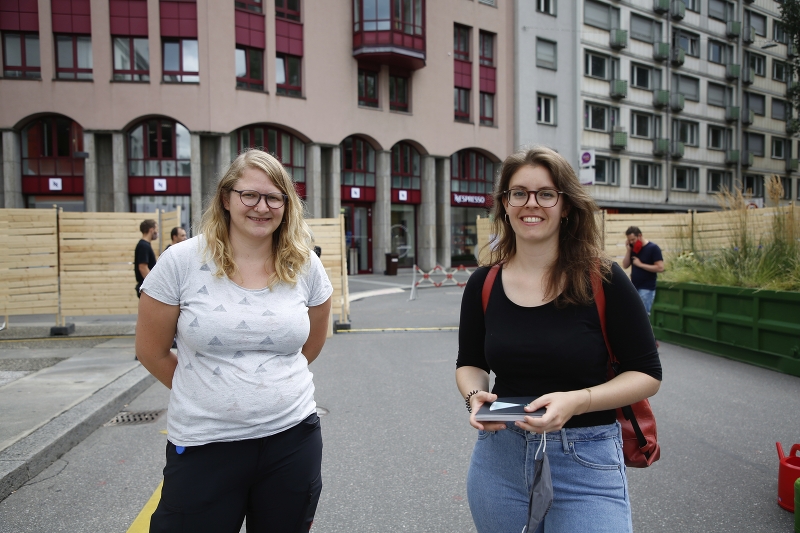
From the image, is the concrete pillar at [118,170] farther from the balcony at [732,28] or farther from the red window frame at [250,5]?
the balcony at [732,28]

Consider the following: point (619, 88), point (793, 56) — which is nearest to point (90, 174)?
point (619, 88)

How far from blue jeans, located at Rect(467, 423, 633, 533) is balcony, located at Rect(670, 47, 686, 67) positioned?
45.0m

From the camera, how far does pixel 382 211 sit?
30891 mm

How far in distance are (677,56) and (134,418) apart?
43.7 metres

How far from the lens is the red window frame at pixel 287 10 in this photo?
28.2 metres

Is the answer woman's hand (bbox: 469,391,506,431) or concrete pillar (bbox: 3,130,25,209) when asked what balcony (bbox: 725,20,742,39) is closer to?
concrete pillar (bbox: 3,130,25,209)

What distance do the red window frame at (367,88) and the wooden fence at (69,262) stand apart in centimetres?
2012

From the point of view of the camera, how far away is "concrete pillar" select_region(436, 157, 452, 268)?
33.3 meters

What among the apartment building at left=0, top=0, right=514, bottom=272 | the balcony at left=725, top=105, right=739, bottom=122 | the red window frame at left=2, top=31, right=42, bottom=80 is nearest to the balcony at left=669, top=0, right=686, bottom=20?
the balcony at left=725, top=105, right=739, bottom=122

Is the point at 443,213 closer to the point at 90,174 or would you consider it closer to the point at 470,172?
the point at 470,172

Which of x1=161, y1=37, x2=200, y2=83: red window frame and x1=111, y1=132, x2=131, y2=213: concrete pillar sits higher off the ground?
x1=161, y1=37, x2=200, y2=83: red window frame

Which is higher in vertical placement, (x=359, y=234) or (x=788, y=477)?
(x=359, y=234)

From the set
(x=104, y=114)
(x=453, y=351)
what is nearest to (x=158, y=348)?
(x=453, y=351)

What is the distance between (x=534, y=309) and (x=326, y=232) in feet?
33.1
